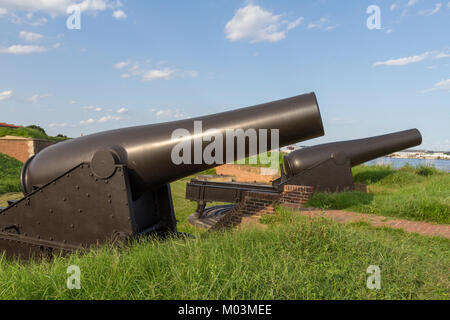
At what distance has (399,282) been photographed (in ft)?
7.81

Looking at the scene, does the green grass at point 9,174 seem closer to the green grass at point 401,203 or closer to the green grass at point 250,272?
the green grass at point 401,203

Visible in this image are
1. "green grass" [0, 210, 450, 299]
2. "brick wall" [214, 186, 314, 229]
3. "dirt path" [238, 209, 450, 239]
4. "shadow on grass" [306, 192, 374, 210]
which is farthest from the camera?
"shadow on grass" [306, 192, 374, 210]

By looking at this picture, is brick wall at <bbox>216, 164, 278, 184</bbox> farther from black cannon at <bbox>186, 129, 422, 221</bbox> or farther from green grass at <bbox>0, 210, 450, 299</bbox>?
green grass at <bbox>0, 210, 450, 299</bbox>

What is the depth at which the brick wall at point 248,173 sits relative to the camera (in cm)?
1578

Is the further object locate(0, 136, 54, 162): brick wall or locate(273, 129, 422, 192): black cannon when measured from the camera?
locate(0, 136, 54, 162): brick wall

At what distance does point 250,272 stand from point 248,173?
14557 millimetres

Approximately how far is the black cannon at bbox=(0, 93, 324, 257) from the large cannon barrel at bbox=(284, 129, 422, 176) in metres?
4.39

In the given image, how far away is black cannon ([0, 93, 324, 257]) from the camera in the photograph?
2.93 metres

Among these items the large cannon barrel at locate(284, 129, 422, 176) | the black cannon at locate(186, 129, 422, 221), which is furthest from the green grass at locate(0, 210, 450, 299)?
the large cannon barrel at locate(284, 129, 422, 176)

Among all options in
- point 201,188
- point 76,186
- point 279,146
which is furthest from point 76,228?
point 201,188

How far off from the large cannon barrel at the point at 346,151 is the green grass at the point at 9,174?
37.7ft

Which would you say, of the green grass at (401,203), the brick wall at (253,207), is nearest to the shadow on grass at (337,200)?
the green grass at (401,203)
